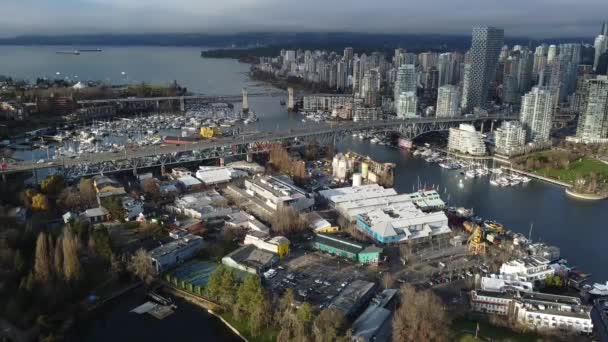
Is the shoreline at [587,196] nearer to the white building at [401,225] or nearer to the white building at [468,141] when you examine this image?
the white building at [468,141]

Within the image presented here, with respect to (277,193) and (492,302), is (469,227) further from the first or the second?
(277,193)

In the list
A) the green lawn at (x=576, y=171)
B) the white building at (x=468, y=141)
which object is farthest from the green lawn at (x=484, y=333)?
the white building at (x=468, y=141)

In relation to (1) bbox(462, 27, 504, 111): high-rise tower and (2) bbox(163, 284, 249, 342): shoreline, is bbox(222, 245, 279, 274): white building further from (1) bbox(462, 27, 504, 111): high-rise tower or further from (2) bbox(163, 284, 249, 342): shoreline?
(1) bbox(462, 27, 504, 111): high-rise tower

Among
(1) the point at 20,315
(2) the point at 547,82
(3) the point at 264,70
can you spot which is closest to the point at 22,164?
(1) the point at 20,315

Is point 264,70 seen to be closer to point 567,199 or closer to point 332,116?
point 332,116

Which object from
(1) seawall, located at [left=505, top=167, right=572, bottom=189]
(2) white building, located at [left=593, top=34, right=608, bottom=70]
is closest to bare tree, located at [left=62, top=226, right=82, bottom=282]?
(1) seawall, located at [left=505, top=167, right=572, bottom=189]
